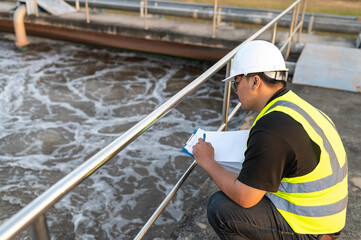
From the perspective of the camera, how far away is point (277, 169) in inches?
50.4

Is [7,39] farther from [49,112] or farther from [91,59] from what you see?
[49,112]

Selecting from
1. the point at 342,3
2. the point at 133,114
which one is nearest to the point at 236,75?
the point at 133,114

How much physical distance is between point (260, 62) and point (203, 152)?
508 mm

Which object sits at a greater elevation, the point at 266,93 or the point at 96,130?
the point at 266,93

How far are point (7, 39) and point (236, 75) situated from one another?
9.95 metres

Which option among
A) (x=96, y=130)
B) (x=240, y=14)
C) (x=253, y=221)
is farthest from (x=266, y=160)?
(x=240, y=14)

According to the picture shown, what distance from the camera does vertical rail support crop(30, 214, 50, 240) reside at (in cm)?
85

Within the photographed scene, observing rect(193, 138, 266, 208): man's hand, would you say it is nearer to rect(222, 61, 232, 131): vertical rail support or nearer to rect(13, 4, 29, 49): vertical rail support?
rect(222, 61, 232, 131): vertical rail support

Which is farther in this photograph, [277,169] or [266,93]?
[266,93]

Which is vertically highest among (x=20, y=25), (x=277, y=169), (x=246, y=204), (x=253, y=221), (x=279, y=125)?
(x=279, y=125)

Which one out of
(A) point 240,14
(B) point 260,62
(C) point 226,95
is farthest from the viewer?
(A) point 240,14

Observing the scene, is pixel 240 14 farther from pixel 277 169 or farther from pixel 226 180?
pixel 277 169

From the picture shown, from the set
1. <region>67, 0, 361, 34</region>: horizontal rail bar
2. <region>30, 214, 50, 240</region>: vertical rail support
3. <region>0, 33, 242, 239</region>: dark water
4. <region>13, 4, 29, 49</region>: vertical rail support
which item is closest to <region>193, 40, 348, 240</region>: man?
<region>30, 214, 50, 240</region>: vertical rail support

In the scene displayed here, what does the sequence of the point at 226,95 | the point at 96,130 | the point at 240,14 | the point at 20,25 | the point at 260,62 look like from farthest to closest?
the point at 20,25 → the point at 240,14 → the point at 96,130 → the point at 226,95 → the point at 260,62
